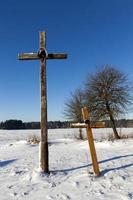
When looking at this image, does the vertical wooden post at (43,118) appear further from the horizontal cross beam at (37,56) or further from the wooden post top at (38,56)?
the horizontal cross beam at (37,56)

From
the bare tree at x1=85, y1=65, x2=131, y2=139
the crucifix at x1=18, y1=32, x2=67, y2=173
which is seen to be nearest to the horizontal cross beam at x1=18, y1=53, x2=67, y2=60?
the crucifix at x1=18, y1=32, x2=67, y2=173

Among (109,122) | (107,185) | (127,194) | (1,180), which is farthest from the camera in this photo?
(109,122)

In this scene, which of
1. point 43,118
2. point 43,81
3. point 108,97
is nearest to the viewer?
point 43,118

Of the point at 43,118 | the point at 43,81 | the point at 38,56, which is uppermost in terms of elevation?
the point at 38,56

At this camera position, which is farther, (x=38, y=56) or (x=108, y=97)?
(x=108, y=97)

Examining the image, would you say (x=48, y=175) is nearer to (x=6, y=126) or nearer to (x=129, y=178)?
(x=129, y=178)

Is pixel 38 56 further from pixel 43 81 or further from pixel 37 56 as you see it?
pixel 43 81

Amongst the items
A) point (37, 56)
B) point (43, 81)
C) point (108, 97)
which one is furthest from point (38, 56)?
point (108, 97)

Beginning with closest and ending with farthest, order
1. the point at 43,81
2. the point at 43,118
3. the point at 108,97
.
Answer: the point at 43,118, the point at 43,81, the point at 108,97

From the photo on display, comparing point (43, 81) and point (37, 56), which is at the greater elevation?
point (37, 56)

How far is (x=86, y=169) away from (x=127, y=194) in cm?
314

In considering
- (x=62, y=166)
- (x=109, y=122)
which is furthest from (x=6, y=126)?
(x=62, y=166)

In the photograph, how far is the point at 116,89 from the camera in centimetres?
3309

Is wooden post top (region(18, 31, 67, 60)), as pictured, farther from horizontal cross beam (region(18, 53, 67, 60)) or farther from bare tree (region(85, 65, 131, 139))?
bare tree (region(85, 65, 131, 139))
